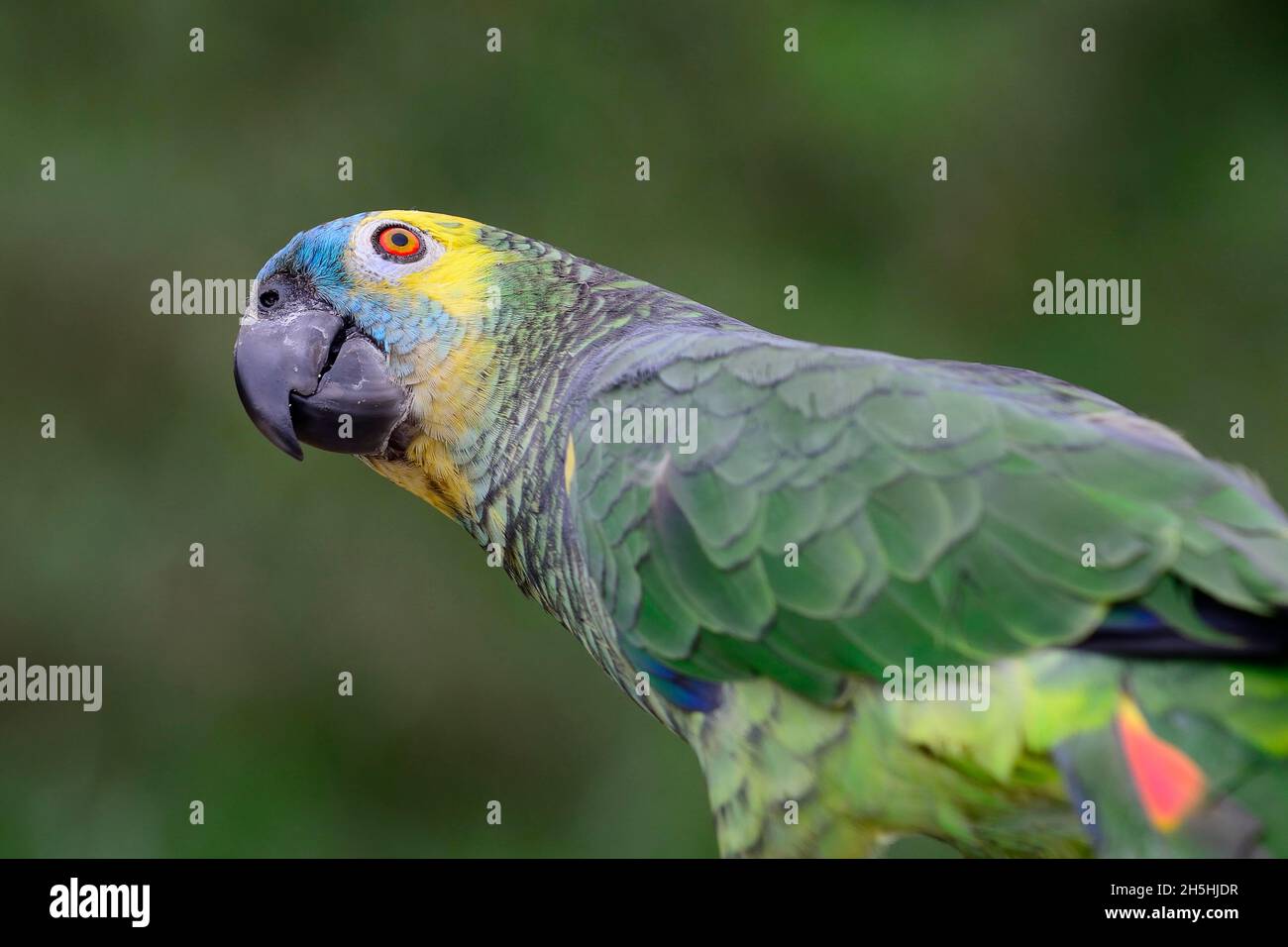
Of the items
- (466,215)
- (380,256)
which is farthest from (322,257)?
(466,215)

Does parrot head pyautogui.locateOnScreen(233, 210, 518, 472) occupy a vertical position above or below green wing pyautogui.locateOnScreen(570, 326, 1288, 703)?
above

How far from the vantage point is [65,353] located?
4.77m

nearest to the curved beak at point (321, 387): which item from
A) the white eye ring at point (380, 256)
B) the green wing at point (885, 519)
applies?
the white eye ring at point (380, 256)

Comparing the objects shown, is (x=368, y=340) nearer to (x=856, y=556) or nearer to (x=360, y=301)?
(x=360, y=301)

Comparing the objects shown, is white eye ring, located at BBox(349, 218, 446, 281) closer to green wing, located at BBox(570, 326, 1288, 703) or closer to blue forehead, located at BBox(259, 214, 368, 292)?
blue forehead, located at BBox(259, 214, 368, 292)

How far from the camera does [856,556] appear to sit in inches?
69.1

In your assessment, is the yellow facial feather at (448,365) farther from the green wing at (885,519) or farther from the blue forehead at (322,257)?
the green wing at (885,519)

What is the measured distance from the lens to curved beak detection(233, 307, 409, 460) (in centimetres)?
214

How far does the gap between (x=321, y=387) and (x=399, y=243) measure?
0.30m

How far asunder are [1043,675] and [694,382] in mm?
648

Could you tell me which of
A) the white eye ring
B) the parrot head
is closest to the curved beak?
the parrot head

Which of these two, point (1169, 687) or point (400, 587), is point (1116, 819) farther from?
point (400, 587)

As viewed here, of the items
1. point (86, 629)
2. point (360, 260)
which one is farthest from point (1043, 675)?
point (86, 629)

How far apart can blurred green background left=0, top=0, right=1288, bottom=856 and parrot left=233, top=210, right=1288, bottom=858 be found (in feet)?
8.67
